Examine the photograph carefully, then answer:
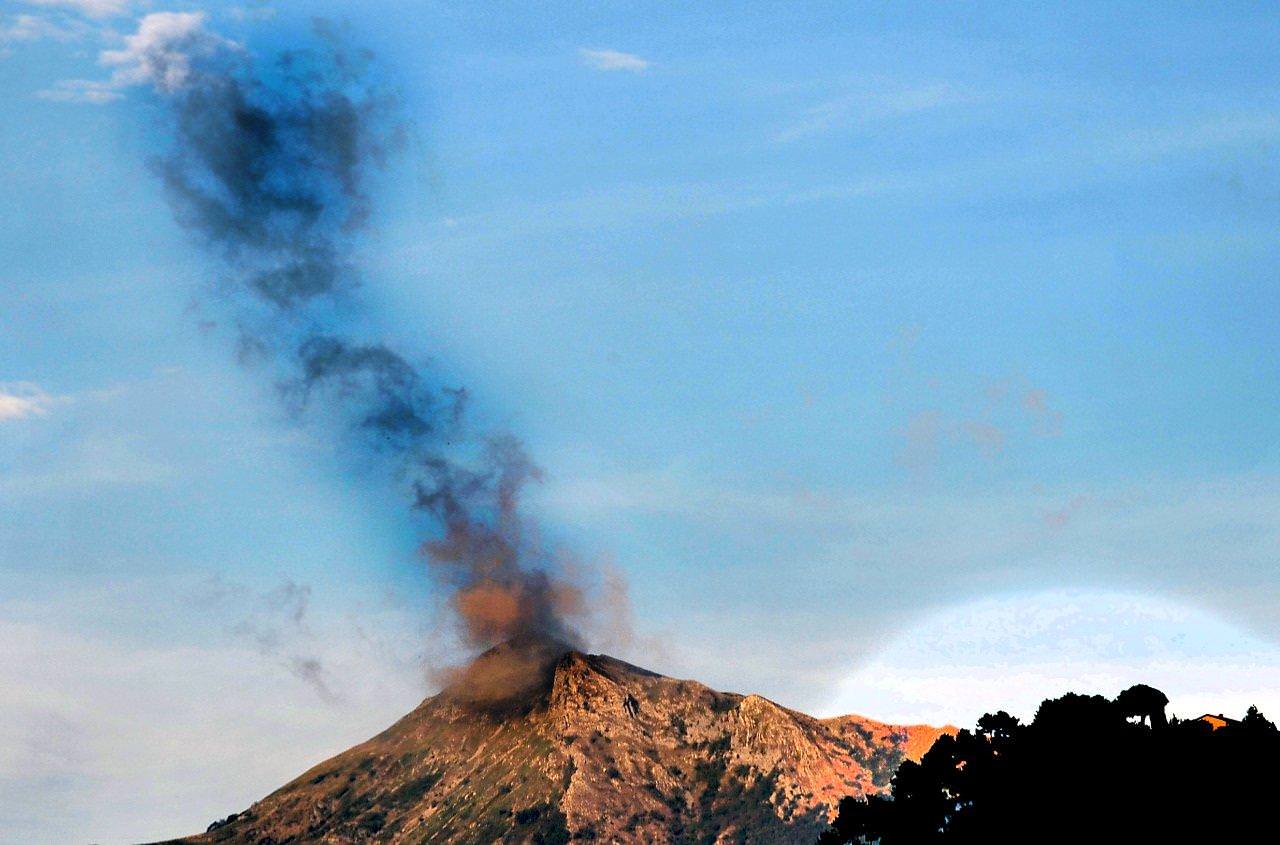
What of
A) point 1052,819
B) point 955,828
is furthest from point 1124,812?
point 955,828

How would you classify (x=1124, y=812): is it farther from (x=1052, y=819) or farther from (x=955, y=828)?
(x=955, y=828)

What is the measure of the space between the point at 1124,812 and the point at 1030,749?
674 inches

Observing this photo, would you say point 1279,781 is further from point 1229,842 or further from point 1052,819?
point 1052,819

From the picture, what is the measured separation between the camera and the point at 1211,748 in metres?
186

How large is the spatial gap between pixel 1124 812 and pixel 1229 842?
1177 cm

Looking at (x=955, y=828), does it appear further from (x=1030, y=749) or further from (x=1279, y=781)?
(x=1279, y=781)

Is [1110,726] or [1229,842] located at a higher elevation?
[1110,726]

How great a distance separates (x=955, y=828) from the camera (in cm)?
19875

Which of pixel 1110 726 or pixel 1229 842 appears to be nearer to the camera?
pixel 1229 842

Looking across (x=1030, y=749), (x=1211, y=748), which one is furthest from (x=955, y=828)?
(x=1211, y=748)

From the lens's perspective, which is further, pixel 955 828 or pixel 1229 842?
pixel 955 828

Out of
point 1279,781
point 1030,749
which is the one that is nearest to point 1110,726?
point 1030,749

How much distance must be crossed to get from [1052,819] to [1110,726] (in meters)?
14.8

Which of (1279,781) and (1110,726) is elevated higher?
(1110,726)
